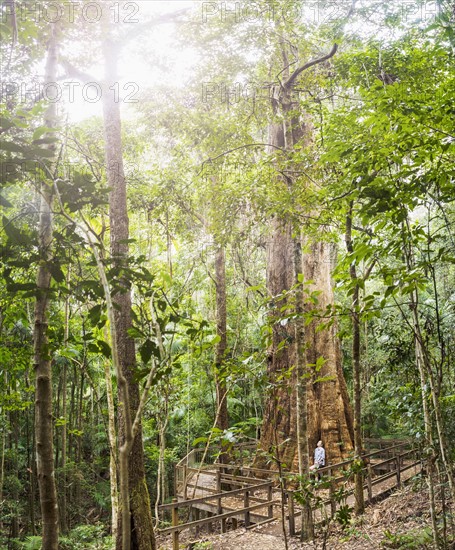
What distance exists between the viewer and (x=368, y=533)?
22.7ft

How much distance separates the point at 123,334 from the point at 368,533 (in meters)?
4.69

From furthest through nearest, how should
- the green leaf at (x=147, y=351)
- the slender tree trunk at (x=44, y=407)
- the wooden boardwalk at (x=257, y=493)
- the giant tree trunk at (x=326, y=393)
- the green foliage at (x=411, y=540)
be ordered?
the giant tree trunk at (x=326, y=393) < the wooden boardwalk at (x=257, y=493) < the green foliage at (x=411, y=540) < the slender tree trunk at (x=44, y=407) < the green leaf at (x=147, y=351)

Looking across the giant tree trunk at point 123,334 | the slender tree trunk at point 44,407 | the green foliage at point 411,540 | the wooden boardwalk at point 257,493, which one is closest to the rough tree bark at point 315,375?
the wooden boardwalk at point 257,493

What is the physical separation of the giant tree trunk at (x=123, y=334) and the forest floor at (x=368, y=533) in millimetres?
1935

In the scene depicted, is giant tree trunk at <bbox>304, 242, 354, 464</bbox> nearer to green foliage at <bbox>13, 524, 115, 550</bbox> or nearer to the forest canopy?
the forest canopy

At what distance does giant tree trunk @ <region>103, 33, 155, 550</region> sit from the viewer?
6.03 m

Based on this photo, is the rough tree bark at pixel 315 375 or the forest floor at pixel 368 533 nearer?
the forest floor at pixel 368 533

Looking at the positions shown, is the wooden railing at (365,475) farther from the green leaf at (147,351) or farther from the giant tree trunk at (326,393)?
the green leaf at (147,351)

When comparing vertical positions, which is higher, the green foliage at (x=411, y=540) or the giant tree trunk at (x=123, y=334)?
the giant tree trunk at (x=123, y=334)

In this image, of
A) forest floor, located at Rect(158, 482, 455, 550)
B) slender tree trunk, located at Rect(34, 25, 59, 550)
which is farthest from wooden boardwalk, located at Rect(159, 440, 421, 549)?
slender tree trunk, located at Rect(34, 25, 59, 550)

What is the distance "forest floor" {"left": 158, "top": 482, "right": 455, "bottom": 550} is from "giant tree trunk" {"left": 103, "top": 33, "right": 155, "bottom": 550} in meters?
1.93

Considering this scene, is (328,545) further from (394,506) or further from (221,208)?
(221,208)

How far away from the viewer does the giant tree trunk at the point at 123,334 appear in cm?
603

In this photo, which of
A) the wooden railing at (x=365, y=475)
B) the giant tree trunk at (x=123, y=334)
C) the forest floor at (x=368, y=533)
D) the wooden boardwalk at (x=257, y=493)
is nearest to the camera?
the wooden railing at (x=365, y=475)
